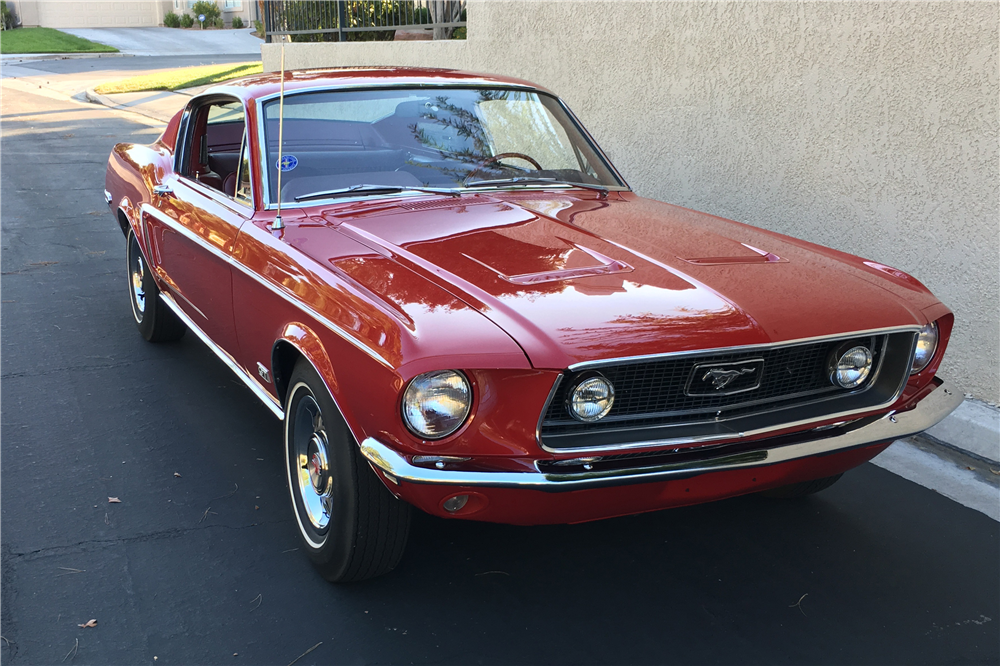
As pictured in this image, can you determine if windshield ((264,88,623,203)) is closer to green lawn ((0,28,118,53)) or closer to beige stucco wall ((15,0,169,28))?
green lawn ((0,28,118,53))

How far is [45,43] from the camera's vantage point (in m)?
30.6

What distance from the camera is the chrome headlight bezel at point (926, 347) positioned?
3.06 metres

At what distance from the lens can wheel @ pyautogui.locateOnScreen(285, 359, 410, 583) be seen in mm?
2758

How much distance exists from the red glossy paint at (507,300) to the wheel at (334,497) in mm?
132

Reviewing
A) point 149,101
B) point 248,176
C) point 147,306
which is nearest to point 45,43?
point 149,101

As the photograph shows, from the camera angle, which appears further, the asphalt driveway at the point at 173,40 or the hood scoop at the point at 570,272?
the asphalt driveway at the point at 173,40

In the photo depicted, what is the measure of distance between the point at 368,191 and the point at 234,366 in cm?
93

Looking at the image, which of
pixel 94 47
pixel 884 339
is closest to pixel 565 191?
pixel 884 339

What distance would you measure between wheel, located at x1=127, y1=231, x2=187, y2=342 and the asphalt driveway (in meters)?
24.6

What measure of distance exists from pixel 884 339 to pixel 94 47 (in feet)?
108

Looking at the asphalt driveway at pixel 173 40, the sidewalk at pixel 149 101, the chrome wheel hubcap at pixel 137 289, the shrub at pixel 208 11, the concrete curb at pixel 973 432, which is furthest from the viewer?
the shrub at pixel 208 11

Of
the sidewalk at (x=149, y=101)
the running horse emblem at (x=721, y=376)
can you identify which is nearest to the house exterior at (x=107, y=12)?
the sidewalk at (x=149, y=101)

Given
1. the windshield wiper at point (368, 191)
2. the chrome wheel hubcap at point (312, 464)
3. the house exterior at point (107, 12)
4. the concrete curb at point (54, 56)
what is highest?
the house exterior at point (107, 12)

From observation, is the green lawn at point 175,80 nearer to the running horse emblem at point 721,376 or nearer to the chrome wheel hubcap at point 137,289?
the chrome wheel hubcap at point 137,289
